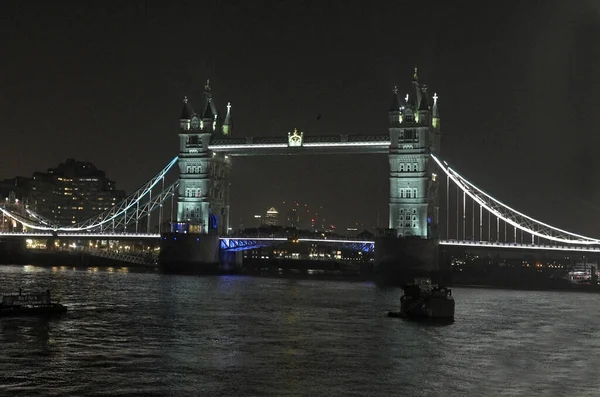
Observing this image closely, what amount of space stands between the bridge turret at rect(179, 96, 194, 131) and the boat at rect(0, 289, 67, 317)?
65.0 meters

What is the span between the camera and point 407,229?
100m

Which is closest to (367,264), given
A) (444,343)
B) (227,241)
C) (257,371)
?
(227,241)

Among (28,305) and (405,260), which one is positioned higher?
(405,260)

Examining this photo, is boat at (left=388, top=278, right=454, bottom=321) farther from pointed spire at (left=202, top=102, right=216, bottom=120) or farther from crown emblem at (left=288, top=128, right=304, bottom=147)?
pointed spire at (left=202, top=102, right=216, bottom=120)

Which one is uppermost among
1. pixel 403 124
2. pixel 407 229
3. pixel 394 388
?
pixel 403 124

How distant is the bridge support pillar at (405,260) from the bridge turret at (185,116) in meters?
31.9

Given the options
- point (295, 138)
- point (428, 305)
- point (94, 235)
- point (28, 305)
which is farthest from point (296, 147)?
point (28, 305)

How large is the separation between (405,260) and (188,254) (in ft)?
90.2

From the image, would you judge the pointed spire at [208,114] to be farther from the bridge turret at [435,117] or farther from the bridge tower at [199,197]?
the bridge turret at [435,117]

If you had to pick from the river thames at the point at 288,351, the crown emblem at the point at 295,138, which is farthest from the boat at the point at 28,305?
the crown emblem at the point at 295,138

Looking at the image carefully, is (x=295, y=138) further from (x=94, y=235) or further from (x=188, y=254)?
(x=94, y=235)

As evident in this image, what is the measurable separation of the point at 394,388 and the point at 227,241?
274 ft

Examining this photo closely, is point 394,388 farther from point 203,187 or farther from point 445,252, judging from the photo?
point 203,187

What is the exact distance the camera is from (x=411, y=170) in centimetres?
10094
